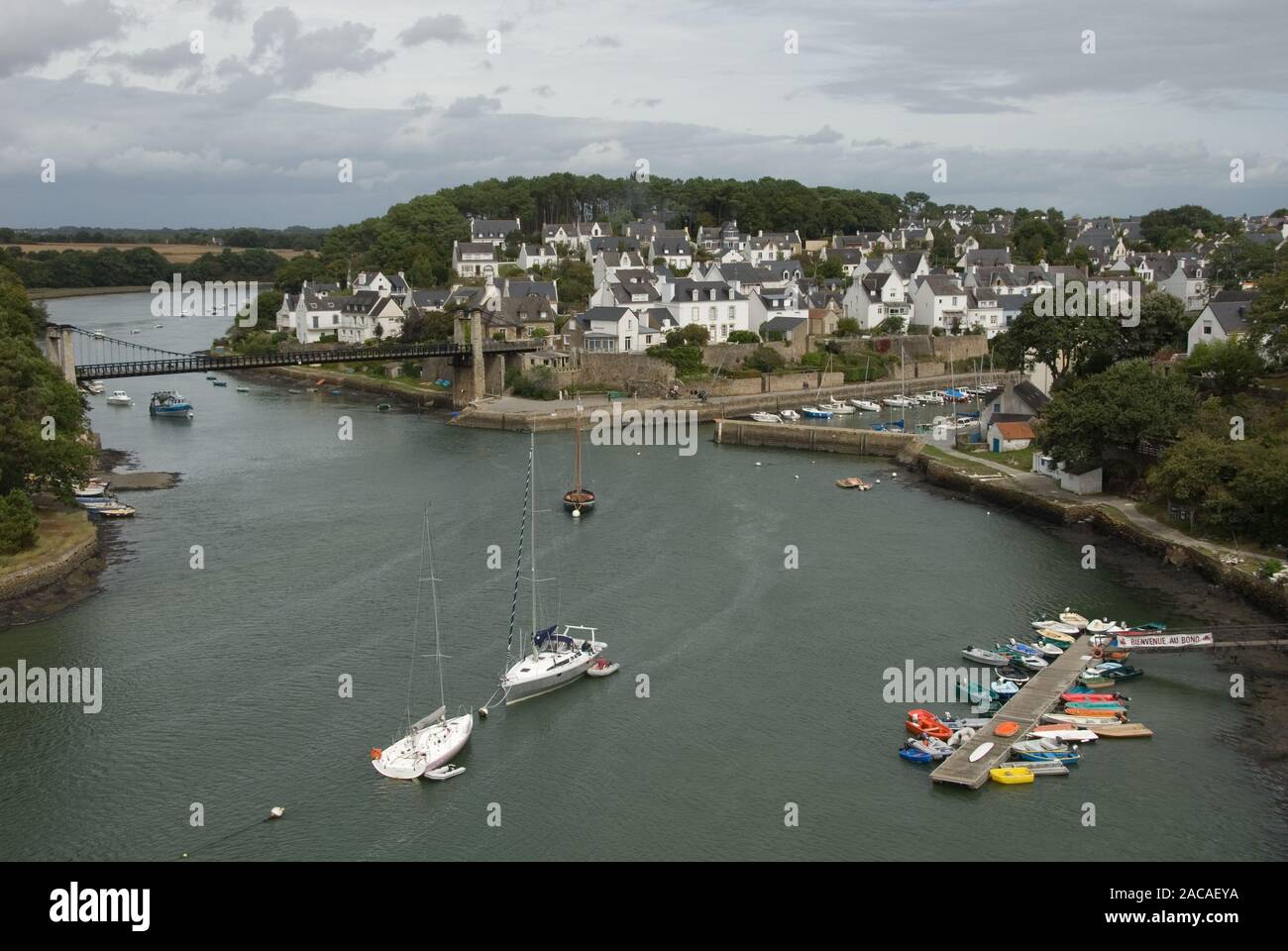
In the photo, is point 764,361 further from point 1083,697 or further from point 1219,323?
point 1083,697

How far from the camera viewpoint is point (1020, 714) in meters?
15.9

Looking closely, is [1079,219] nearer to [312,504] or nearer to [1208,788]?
[312,504]

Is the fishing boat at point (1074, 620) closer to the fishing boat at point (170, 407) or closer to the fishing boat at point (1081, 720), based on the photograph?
the fishing boat at point (1081, 720)

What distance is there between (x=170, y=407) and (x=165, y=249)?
81986 millimetres

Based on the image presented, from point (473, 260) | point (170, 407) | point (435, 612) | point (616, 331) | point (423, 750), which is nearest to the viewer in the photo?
point (423, 750)

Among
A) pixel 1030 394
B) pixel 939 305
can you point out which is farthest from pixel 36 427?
pixel 939 305

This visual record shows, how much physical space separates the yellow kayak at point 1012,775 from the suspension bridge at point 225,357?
1010 inches

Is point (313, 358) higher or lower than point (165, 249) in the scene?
lower

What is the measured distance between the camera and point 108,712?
16.4 metres

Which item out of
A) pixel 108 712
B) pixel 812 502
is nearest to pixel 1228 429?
pixel 812 502

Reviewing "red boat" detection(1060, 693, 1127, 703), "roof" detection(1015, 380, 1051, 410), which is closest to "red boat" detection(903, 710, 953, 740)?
"red boat" detection(1060, 693, 1127, 703)

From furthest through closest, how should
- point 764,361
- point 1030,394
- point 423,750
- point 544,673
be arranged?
point 764,361, point 1030,394, point 544,673, point 423,750

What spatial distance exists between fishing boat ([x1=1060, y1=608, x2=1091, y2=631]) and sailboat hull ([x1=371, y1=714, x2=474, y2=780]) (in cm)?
926

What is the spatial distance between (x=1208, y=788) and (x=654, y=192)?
6256 centimetres
